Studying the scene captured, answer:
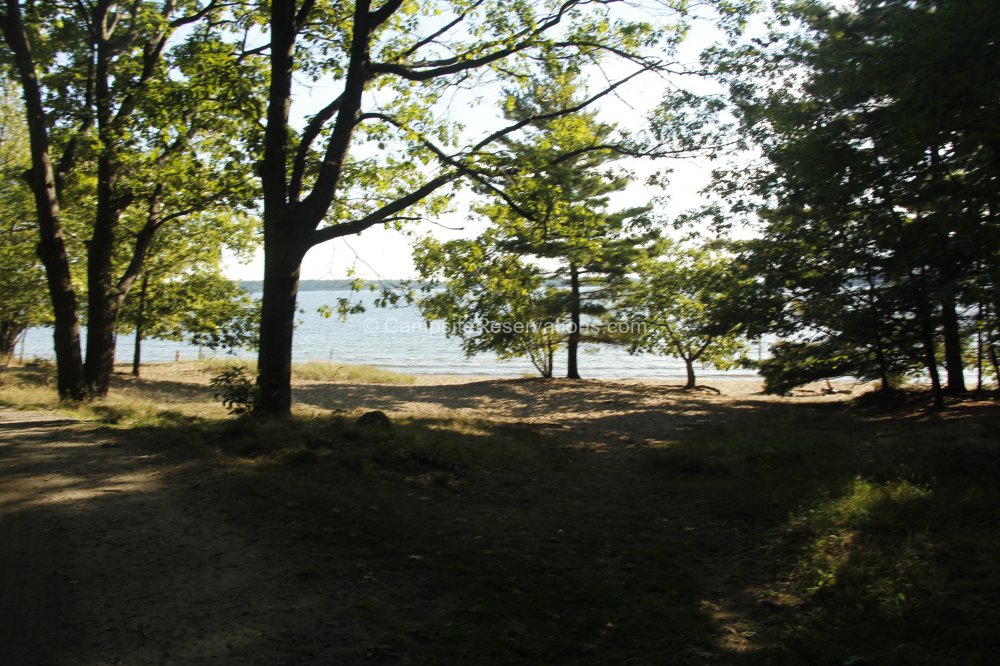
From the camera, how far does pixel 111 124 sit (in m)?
12.1

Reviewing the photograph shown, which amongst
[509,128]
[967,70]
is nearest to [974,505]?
[967,70]

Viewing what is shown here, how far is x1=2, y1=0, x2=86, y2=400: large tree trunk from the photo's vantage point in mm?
12203

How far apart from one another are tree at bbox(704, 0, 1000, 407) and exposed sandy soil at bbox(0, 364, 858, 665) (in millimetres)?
7290

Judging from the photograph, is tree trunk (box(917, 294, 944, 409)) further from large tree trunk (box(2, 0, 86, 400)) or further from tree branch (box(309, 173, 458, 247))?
large tree trunk (box(2, 0, 86, 400))

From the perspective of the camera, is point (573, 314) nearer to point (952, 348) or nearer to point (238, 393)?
point (952, 348)

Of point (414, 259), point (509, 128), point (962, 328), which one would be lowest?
point (962, 328)

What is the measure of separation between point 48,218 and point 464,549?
11.0 meters

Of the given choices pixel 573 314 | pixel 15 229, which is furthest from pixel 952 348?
pixel 15 229

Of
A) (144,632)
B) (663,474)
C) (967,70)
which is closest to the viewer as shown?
(144,632)

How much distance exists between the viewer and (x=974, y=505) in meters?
6.46

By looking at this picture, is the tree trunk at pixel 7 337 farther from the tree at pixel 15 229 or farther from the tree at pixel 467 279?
the tree at pixel 467 279

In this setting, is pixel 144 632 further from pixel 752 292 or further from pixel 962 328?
pixel 962 328

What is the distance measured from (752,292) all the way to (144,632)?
13400 millimetres

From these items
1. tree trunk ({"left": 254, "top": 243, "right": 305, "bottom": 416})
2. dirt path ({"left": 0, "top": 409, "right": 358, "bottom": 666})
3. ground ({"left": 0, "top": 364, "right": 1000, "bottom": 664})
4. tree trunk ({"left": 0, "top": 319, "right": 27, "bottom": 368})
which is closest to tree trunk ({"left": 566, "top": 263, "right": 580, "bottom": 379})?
ground ({"left": 0, "top": 364, "right": 1000, "bottom": 664})
